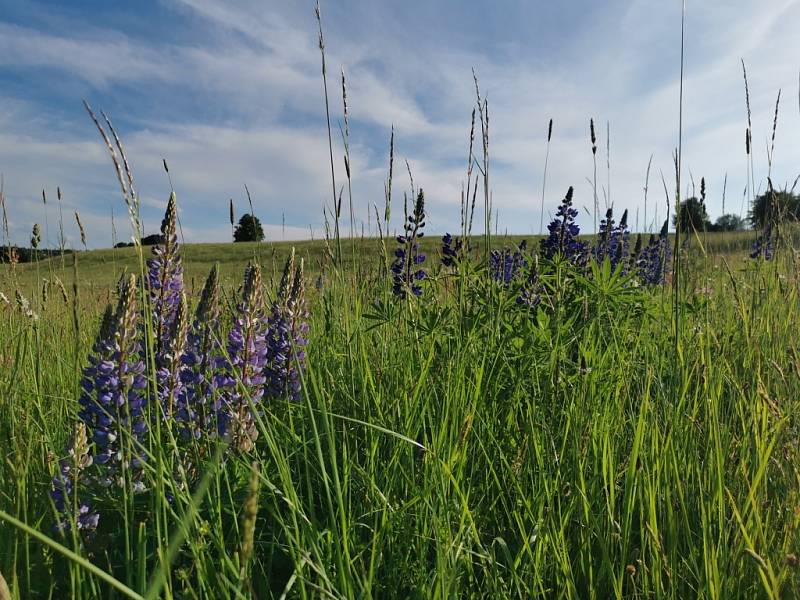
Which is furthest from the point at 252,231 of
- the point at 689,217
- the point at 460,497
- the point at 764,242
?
the point at 764,242

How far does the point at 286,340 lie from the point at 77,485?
1.02 metres

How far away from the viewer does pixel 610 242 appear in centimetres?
497

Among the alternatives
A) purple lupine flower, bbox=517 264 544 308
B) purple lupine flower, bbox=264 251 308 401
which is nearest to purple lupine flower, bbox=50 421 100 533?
purple lupine flower, bbox=264 251 308 401

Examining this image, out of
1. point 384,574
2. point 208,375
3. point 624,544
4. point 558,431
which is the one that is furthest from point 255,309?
point 624,544

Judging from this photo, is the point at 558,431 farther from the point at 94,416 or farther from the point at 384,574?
the point at 94,416

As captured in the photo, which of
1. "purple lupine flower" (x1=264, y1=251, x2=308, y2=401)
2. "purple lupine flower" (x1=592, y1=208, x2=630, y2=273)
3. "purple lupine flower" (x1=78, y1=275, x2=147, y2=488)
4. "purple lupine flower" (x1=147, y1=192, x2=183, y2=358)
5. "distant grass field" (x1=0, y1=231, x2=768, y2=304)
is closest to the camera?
"purple lupine flower" (x1=78, y1=275, x2=147, y2=488)

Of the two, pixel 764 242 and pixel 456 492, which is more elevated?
pixel 764 242

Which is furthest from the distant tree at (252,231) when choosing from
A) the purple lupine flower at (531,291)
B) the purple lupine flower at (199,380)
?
the purple lupine flower at (531,291)

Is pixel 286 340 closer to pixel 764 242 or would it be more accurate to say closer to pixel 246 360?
pixel 246 360

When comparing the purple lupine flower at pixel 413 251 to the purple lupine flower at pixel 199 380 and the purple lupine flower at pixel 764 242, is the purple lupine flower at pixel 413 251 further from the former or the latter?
the purple lupine flower at pixel 764 242

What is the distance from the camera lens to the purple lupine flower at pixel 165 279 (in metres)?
2.04

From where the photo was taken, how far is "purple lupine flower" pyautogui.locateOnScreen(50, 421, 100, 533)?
1.39 m

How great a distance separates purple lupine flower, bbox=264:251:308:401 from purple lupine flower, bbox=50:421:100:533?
32.8 inches

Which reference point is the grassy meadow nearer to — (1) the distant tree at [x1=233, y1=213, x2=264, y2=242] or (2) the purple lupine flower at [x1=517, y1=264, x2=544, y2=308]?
(2) the purple lupine flower at [x1=517, y1=264, x2=544, y2=308]
